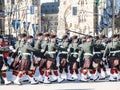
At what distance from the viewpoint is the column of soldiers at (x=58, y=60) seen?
16.7m

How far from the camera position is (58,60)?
18.4 meters

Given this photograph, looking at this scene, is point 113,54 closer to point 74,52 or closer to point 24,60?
point 74,52

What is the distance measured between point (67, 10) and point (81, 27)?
1556cm

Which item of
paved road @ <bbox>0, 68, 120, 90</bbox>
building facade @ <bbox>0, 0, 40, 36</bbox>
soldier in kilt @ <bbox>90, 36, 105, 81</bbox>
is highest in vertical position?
building facade @ <bbox>0, 0, 40, 36</bbox>

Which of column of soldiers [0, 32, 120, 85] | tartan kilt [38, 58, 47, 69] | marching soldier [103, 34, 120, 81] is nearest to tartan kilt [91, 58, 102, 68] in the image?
column of soldiers [0, 32, 120, 85]

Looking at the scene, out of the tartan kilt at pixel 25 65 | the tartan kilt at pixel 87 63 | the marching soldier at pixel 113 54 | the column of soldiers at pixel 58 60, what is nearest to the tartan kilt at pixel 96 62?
the column of soldiers at pixel 58 60

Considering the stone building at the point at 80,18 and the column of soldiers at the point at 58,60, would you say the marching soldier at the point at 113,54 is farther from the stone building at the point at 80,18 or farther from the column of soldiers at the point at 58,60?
the stone building at the point at 80,18

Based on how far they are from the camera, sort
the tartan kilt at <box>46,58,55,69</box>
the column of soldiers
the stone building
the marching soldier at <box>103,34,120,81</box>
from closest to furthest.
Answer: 1. the column of soldiers
2. the tartan kilt at <box>46,58,55,69</box>
3. the marching soldier at <box>103,34,120,81</box>
4. the stone building

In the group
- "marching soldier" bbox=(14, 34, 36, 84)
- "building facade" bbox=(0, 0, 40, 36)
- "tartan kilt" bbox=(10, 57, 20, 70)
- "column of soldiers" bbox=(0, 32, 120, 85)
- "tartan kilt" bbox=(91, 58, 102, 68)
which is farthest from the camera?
"building facade" bbox=(0, 0, 40, 36)

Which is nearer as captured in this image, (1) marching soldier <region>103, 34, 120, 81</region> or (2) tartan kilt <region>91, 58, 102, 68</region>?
(1) marching soldier <region>103, 34, 120, 81</region>

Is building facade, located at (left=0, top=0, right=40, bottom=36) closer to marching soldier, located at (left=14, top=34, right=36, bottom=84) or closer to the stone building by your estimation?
the stone building

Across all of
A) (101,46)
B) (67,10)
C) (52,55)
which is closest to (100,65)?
(101,46)

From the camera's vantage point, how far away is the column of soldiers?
1666 cm

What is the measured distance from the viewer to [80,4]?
419ft
